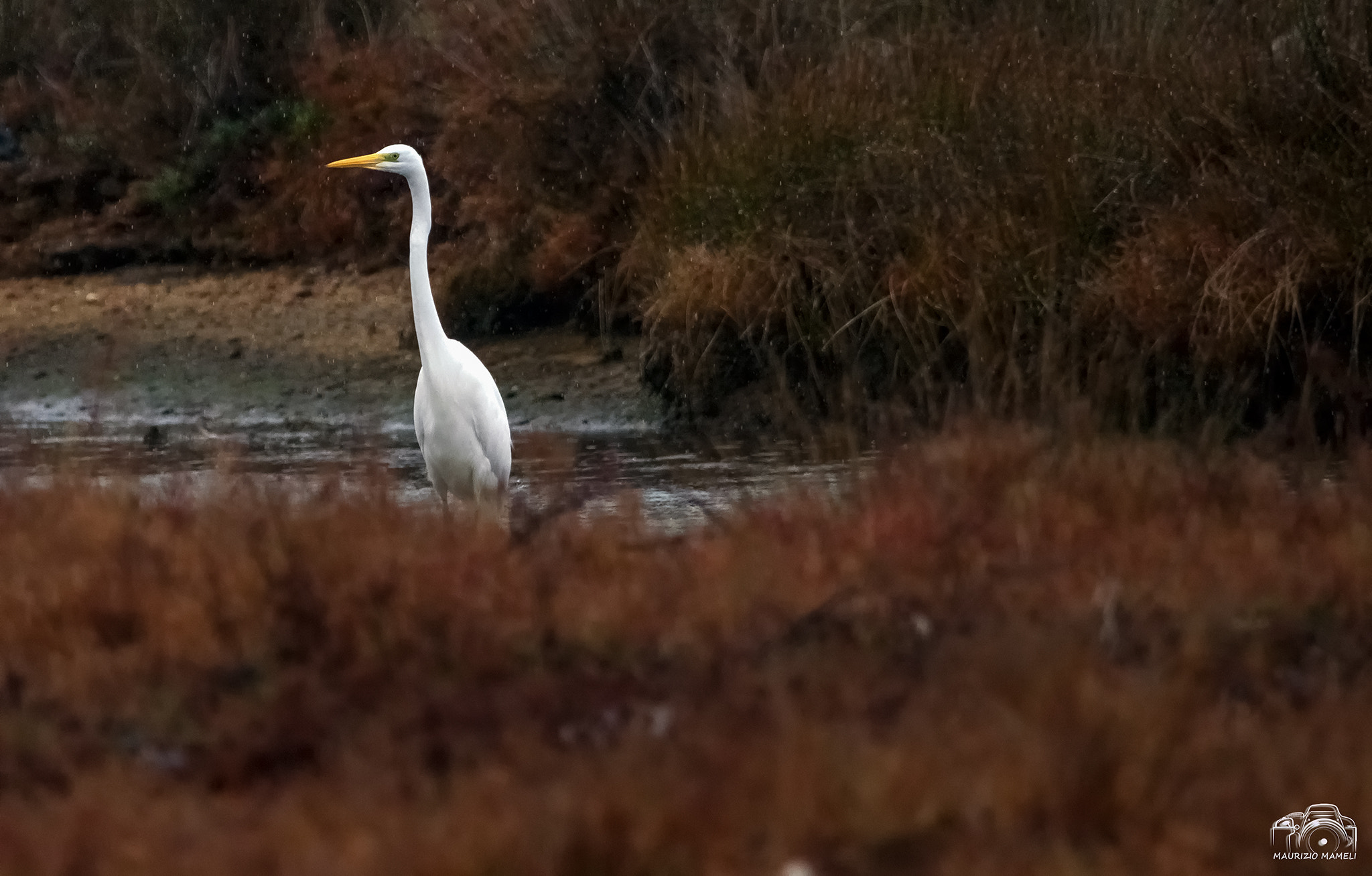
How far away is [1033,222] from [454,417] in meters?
2.85

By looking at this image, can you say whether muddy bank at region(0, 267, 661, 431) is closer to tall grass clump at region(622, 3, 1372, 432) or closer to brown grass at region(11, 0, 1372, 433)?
brown grass at region(11, 0, 1372, 433)

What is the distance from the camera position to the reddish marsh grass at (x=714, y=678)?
9.55 ft

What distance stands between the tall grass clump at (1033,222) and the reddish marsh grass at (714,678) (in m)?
1.20

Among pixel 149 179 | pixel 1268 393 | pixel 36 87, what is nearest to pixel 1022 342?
pixel 1268 393

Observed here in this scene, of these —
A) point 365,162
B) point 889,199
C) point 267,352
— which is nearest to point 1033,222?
point 889,199

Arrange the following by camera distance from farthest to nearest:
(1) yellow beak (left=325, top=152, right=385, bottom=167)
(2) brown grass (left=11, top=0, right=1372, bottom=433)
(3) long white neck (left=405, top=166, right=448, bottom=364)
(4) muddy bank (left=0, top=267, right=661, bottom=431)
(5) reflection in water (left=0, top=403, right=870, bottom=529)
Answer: (4) muddy bank (left=0, top=267, right=661, bottom=431), (1) yellow beak (left=325, top=152, right=385, bottom=167), (2) brown grass (left=11, top=0, right=1372, bottom=433), (3) long white neck (left=405, top=166, right=448, bottom=364), (5) reflection in water (left=0, top=403, right=870, bottom=529)

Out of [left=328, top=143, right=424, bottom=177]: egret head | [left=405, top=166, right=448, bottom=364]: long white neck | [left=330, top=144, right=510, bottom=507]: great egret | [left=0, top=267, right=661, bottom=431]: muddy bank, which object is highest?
[left=328, top=143, right=424, bottom=177]: egret head

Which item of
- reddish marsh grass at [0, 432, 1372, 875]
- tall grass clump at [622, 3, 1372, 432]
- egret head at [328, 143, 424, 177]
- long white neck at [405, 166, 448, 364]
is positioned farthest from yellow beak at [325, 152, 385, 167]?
reddish marsh grass at [0, 432, 1372, 875]

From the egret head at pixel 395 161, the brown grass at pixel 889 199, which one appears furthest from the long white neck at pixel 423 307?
the brown grass at pixel 889 199

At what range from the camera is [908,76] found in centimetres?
980

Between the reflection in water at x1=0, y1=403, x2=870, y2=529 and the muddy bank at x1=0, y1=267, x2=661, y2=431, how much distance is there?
26 centimetres

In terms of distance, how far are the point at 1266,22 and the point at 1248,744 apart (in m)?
5.87

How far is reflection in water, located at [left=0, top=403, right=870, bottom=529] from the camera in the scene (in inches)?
250

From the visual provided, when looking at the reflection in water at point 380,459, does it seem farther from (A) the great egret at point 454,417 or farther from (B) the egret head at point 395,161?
(B) the egret head at point 395,161
